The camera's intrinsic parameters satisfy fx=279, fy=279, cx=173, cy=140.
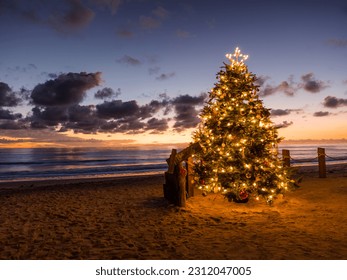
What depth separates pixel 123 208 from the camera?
9953 mm

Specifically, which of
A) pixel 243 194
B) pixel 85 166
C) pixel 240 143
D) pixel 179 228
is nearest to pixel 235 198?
pixel 243 194

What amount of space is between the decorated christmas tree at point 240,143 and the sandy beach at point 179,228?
2.44ft

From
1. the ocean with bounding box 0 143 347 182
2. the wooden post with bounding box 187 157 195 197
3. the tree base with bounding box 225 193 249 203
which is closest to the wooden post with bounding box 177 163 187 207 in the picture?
the wooden post with bounding box 187 157 195 197

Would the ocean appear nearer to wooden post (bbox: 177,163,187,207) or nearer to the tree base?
the tree base

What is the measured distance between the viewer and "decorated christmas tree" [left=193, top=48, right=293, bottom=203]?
912 centimetres

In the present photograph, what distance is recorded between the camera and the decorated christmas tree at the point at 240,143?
9.12 m

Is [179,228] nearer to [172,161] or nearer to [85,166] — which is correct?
[172,161]

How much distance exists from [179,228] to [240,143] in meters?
3.59

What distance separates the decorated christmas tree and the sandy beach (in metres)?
0.74

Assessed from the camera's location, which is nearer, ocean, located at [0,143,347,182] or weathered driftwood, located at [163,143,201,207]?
weathered driftwood, located at [163,143,201,207]

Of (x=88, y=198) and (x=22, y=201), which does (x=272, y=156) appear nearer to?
(x=88, y=198)

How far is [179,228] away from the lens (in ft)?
23.8

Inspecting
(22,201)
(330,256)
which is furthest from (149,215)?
(22,201)
